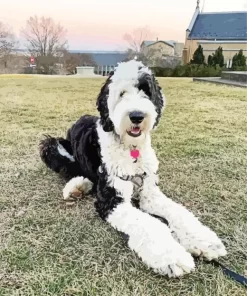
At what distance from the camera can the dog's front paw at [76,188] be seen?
8.20 ft

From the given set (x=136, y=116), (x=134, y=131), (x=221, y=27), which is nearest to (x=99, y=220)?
(x=134, y=131)

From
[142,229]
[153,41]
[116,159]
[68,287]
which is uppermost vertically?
[153,41]

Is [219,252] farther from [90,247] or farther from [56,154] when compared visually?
[56,154]

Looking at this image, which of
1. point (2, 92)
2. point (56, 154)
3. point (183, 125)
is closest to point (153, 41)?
point (2, 92)

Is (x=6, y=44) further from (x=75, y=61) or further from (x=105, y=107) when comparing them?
(x=105, y=107)

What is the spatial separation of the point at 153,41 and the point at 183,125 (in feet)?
70.1

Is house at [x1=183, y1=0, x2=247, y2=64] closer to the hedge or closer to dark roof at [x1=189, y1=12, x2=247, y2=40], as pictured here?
dark roof at [x1=189, y1=12, x2=247, y2=40]

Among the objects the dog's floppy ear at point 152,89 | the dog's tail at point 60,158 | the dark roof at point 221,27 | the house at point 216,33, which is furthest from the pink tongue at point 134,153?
the dark roof at point 221,27

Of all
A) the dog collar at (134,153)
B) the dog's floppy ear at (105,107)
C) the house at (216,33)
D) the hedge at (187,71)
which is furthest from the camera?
the house at (216,33)

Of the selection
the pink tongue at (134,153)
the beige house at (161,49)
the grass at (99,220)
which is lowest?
the grass at (99,220)

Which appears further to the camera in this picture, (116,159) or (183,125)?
(183,125)

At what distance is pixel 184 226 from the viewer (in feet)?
6.29

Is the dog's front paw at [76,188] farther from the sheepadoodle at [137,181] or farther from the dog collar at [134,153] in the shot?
the dog collar at [134,153]

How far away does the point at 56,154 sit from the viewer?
300 cm
